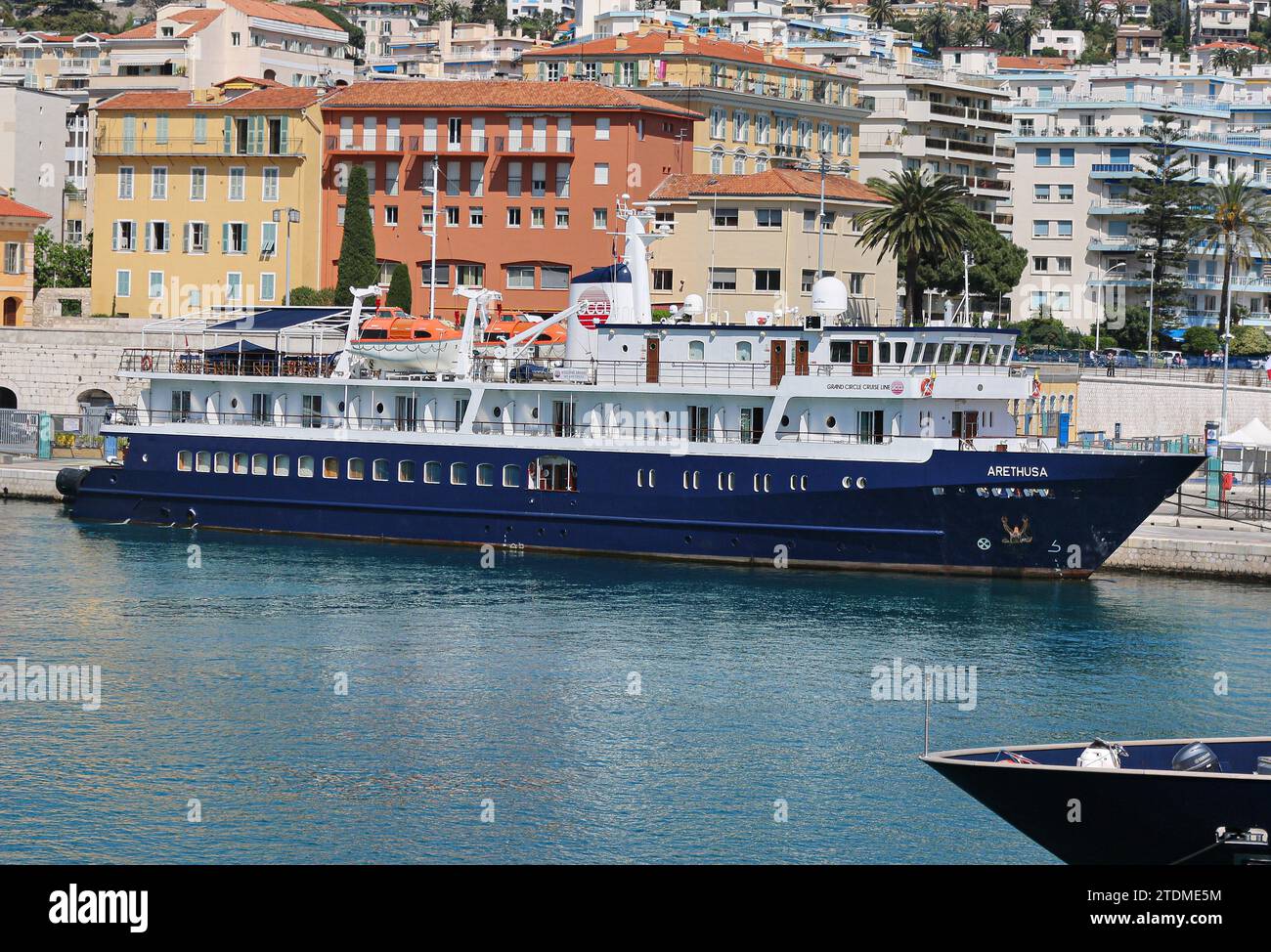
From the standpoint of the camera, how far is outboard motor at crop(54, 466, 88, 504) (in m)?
53.7

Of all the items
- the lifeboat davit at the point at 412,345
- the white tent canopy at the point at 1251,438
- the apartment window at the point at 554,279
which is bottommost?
the white tent canopy at the point at 1251,438

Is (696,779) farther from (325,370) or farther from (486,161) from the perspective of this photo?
(486,161)

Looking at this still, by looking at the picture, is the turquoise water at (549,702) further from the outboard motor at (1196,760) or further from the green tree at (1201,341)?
the green tree at (1201,341)

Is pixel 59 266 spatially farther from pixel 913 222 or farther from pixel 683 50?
pixel 913 222

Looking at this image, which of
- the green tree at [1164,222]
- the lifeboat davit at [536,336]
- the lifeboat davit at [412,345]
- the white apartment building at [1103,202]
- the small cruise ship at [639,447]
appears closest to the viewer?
the small cruise ship at [639,447]

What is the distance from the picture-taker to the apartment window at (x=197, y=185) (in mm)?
79062

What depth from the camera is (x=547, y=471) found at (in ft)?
157

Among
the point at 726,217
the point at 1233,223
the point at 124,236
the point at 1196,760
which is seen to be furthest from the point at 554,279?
the point at 1196,760

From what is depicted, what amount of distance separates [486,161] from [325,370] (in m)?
27.7

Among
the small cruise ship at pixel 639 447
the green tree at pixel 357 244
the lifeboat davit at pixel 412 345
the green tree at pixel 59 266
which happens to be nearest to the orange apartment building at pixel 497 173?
the green tree at pixel 357 244

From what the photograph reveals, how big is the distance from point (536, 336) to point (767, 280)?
2383 cm

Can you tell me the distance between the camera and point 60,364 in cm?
6875

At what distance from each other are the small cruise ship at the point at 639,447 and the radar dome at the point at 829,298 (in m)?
0.08
